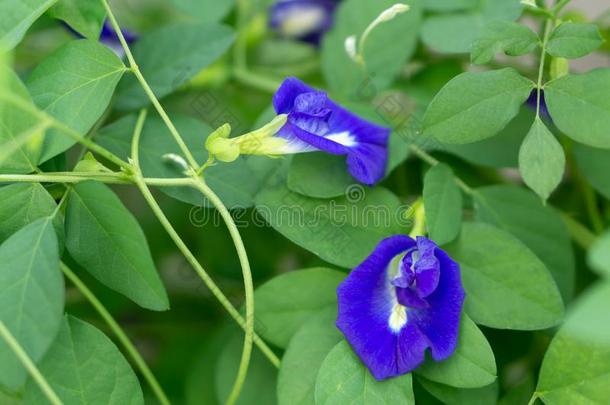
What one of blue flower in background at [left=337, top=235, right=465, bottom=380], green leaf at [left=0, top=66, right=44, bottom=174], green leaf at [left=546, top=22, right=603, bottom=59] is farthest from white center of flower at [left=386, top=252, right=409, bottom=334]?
green leaf at [left=0, top=66, right=44, bottom=174]

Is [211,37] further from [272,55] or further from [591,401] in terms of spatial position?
[591,401]

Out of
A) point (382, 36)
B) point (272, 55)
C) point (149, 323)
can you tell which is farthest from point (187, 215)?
point (382, 36)

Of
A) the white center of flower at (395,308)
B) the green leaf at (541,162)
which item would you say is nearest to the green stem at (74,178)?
the white center of flower at (395,308)

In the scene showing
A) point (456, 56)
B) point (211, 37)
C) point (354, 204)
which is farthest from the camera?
point (456, 56)

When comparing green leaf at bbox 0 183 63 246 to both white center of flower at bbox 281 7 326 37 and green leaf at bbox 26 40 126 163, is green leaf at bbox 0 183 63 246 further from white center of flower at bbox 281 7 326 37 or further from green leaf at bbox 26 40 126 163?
white center of flower at bbox 281 7 326 37

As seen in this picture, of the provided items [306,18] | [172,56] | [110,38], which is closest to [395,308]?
[172,56]
